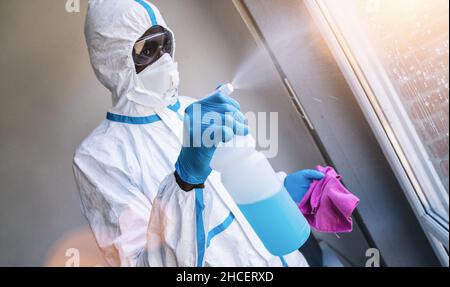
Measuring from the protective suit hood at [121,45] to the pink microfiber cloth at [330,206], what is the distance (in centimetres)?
48

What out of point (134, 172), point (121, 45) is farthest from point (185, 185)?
A: point (121, 45)

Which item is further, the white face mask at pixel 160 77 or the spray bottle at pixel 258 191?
the white face mask at pixel 160 77

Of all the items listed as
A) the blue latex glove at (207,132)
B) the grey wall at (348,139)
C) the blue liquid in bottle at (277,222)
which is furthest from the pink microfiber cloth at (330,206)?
the blue latex glove at (207,132)

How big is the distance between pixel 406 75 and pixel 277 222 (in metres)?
0.56

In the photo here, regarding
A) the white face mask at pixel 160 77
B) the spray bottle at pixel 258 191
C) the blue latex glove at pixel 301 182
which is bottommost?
the blue latex glove at pixel 301 182

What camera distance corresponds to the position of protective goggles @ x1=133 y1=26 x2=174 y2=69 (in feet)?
3.16

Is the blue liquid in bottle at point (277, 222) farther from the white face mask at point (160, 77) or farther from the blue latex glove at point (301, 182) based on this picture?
the white face mask at point (160, 77)

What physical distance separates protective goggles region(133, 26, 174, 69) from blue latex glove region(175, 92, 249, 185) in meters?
0.31

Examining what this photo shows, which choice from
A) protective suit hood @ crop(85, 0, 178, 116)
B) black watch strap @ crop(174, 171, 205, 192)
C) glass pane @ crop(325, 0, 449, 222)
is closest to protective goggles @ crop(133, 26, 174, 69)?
protective suit hood @ crop(85, 0, 178, 116)

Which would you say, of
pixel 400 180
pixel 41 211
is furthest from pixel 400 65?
pixel 41 211

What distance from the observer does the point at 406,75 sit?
999mm

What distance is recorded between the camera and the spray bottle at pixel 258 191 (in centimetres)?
81

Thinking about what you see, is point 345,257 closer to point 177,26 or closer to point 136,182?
point 136,182

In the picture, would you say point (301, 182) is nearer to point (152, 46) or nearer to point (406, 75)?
point (406, 75)
